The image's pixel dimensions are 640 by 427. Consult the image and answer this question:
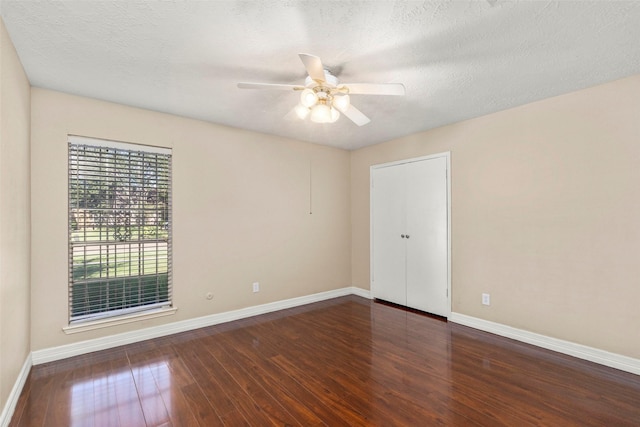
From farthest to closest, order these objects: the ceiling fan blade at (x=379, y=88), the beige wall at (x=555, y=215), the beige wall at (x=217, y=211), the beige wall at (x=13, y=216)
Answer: the beige wall at (x=217, y=211) → the beige wall at (x=555, y=215) → the ceiling fan blade at (x=379, y=88) → the beige wall at (x=13, y=216)

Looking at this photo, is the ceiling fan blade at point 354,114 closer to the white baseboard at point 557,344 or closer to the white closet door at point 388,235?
the white closet door at point 388,235

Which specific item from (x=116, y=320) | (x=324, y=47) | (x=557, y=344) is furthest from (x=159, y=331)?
(x=557, y=344)

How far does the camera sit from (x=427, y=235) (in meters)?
4.05

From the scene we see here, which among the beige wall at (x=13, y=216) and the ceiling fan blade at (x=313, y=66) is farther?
the beige wall at (x=13, y=216)

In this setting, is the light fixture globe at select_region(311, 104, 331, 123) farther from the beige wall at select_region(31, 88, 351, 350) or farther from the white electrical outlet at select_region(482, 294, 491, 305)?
the white electrical outlet at select_region(482, 294, 491, 305)

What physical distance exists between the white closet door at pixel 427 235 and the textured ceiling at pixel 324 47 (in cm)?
115

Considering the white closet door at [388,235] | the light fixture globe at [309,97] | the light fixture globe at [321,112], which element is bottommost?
the white closet door at [388,235]

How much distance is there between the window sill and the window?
0.07 m

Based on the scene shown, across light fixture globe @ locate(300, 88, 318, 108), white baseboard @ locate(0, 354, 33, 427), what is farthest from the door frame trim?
white baseboard @ locate(0, 354, 33, 427)

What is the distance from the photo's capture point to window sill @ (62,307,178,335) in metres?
2.85

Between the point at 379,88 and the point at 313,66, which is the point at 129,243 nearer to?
the point at 313,66

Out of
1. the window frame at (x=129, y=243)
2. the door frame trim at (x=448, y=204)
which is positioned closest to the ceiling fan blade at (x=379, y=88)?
the door frame trim at (x=448, y=204)

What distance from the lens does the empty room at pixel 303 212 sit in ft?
6.33

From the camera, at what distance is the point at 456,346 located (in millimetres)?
3025
